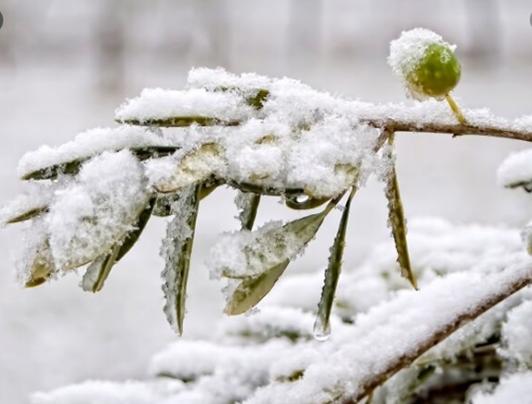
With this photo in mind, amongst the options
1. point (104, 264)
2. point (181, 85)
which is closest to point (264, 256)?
point (104, 264)

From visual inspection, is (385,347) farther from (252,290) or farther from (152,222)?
(152,222)

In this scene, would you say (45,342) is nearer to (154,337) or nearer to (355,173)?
(154,337)

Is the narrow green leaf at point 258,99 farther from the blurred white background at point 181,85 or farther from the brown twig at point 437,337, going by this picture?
the blurred white background at point 181,85

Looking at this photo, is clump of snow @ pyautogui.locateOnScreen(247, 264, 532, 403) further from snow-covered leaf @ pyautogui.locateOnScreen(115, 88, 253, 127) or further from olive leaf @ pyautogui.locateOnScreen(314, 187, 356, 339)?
snow-covered leaf @ pyautogui.locateOnScreen(115, 88, 253, 127)

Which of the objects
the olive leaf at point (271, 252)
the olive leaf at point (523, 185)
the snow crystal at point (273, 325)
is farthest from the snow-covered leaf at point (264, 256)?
the snow crystal at point (273, 325)

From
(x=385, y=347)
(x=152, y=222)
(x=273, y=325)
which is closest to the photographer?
(x=385, y=347)

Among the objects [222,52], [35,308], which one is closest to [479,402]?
[35,308]
